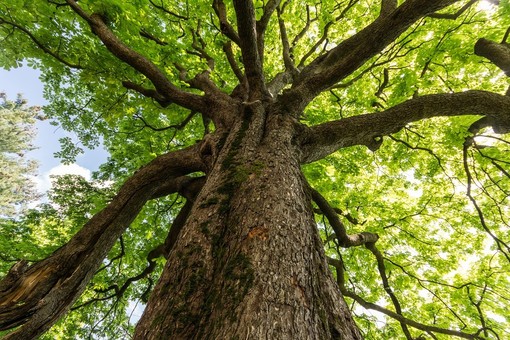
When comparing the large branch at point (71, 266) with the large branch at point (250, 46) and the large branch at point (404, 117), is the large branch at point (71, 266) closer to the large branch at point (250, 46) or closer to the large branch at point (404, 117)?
the large branch at point (250, 46)

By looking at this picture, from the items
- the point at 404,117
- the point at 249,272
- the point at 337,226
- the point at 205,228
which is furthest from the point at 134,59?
the point at 337,226

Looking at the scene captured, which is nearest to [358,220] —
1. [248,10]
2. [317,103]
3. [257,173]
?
[317,103]

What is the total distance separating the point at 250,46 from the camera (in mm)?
3086

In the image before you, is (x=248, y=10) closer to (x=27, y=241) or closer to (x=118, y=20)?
(x=118, y=20)

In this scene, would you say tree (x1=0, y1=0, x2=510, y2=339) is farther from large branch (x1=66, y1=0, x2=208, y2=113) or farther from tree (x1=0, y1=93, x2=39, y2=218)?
tree (x1=0, y1=93, x2=39, y2=218)

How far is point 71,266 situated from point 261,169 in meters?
2.26

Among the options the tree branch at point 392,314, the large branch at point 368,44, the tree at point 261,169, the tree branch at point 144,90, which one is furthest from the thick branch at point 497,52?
the tree branch at point 144,90

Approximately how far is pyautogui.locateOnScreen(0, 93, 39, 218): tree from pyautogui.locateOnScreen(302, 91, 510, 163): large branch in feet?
150

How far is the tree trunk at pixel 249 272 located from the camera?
4.17ft

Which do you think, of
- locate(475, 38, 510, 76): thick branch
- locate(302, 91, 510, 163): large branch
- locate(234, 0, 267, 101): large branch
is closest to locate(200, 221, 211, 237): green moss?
locate(302, 91, 510, 163): large branch

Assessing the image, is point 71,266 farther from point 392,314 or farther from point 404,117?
point 392,314

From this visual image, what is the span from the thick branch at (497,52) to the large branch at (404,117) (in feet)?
2.48

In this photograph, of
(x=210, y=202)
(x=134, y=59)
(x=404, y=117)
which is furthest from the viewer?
(x=134, y=59)

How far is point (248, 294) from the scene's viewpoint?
1.33 m
